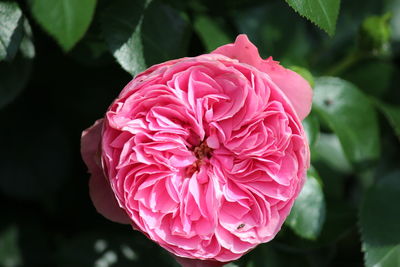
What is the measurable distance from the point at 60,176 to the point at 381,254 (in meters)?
0.64

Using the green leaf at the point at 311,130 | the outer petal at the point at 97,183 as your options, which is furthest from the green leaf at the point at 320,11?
the outer petal at the point at 97,183

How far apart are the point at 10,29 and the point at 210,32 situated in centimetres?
36

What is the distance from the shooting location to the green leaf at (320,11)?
0.79m

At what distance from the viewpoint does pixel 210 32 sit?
1.06 metres

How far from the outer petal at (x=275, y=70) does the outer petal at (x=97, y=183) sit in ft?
0.65

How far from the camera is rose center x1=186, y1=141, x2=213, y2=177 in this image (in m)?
0.81

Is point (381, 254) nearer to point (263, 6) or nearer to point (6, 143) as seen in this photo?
point (263, 6)

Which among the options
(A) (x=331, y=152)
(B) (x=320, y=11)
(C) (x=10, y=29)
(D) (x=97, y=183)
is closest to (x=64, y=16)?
(C) (x=10, y=29)

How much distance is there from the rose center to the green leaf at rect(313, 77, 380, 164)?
0.31m

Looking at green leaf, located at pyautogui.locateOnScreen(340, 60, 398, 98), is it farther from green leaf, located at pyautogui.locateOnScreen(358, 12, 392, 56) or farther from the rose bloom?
the rose bloom

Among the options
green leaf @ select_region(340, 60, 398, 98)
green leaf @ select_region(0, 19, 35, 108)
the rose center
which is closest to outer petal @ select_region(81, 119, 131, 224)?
the rose center

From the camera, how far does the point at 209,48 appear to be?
3.30 feet

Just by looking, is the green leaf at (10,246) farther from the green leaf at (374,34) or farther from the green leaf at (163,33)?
the green leaf at (374,34)

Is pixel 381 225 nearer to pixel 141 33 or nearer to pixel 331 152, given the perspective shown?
pixel 331 152
